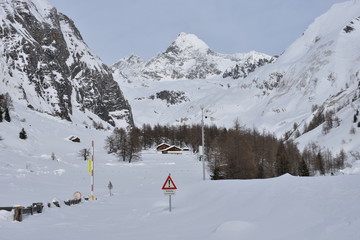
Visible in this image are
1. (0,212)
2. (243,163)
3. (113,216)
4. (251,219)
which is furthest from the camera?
(243,163)

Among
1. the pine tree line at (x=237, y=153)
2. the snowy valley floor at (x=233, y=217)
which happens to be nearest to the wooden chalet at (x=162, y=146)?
the pine tree line at (x=237, y=153)

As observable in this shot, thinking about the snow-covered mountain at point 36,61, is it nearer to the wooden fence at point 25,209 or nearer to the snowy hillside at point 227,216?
the snowy hillside at point 227,216

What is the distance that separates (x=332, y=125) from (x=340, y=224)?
16027 centimetres

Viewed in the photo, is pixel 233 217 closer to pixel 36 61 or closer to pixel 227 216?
pixel 227 216

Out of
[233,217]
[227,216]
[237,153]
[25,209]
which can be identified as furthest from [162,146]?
[233,217]

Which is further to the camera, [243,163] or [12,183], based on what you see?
[243,163]

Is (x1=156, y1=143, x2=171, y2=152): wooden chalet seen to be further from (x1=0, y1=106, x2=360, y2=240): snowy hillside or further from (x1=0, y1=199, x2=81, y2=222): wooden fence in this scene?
(x1=0, y1=199, x2=81, y2=222): wooden fence

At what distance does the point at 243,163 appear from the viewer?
4222 cm

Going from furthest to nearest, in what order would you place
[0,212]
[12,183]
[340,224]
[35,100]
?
[35,100] < [12,183] < [0,212] < [340,224]

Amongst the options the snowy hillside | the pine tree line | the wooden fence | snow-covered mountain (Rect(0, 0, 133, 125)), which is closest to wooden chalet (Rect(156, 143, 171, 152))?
the pine tree line

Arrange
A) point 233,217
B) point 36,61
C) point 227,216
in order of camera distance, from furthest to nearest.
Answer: point 36,61 < point 227,216 < point 233,217

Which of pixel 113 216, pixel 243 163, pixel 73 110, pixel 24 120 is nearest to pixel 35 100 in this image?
pixel 73 110

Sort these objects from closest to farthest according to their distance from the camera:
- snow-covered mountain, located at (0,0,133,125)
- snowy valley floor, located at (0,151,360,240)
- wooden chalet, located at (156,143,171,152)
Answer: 1. snowy valley floor, located at (0,151,360,240)
2. wooden chalet, located at (156,143,171,152)
3. snow-covered mountain, located at (0,0,133,125)

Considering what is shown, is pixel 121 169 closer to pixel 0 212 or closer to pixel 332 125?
pixel 0 212
